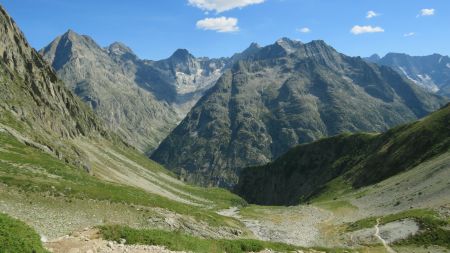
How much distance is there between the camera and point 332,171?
7672 inches

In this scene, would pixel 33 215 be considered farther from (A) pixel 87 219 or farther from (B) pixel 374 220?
Result: (B) pixel 374 220

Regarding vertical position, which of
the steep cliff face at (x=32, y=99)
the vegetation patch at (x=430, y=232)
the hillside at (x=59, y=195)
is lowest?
the hillside at (x=59, y=195)

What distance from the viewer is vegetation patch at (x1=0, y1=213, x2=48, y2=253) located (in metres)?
24.0

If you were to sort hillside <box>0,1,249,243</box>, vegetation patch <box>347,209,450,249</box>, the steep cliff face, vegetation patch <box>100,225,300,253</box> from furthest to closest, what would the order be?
the steep cliff face → vegetation patch <box>347,209,450,249</box> → hillside <box>0,1,249,243</box> → vegetation patch <box>100,225,300,253</box>

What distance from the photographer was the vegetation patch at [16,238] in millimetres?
23953

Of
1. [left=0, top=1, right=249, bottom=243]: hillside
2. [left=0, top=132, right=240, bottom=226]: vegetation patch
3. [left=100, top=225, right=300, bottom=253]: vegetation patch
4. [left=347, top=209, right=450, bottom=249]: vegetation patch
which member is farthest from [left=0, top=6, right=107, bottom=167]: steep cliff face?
[left=347, top=209, right=450, bottom=249]: vegetation patch

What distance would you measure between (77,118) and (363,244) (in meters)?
158

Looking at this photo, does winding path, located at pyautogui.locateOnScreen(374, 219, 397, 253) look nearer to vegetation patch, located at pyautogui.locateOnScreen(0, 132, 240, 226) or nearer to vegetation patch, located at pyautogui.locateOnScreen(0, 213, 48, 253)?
vegetation patch, located at pyautogui.locateOnScreen(0, 132, 240, 226)

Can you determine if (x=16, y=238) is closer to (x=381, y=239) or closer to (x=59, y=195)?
(x=59, y=195)

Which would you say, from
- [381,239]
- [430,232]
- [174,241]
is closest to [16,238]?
[174,241]

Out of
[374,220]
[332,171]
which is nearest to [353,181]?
[332,171]

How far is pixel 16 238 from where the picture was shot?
24.7 metres

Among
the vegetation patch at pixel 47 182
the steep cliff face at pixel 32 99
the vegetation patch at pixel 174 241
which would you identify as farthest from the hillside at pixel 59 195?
the vegetation patch at pixel 174 241

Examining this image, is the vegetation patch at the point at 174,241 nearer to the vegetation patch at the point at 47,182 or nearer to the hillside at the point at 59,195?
the hillside at the point at 59,195
